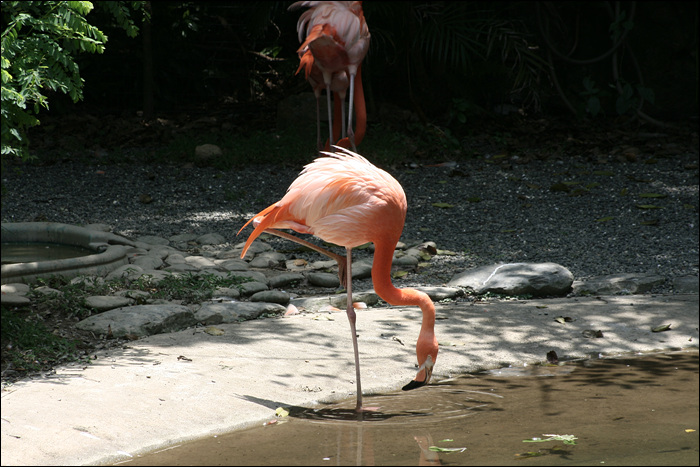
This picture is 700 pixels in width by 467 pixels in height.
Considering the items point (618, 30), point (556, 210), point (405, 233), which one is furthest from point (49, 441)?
point (618, 30)

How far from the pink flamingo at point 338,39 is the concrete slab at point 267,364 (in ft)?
7.29

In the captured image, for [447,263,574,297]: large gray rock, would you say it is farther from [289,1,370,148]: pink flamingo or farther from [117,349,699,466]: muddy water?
[289,1,370,148]: pink flamingo

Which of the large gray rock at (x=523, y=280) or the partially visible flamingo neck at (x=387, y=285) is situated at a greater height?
the partially visible flamingo neck at (x=387, y=285)

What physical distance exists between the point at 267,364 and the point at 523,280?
1.95m

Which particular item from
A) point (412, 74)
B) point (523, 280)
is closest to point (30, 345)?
point (523, 280)

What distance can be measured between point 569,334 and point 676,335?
560 millimetres

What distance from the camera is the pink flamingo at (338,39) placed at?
592 cm

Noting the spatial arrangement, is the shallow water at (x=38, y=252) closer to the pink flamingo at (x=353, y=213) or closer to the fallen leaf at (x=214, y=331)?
the fallen leaf at (x=214, y=331)

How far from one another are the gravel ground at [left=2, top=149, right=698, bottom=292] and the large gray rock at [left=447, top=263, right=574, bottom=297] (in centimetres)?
36

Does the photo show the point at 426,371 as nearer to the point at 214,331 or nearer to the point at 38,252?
the point at 214,331

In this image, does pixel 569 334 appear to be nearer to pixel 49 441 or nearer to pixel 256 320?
pixel 256 320

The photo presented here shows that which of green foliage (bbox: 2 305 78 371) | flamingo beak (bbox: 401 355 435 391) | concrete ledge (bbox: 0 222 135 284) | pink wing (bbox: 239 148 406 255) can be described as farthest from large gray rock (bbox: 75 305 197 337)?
flamingo beak (bbox: 401 355 435 391)

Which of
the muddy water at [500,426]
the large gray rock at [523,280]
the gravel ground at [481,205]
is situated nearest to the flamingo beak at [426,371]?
the muddy water at [500,426]

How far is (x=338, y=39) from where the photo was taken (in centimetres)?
593
